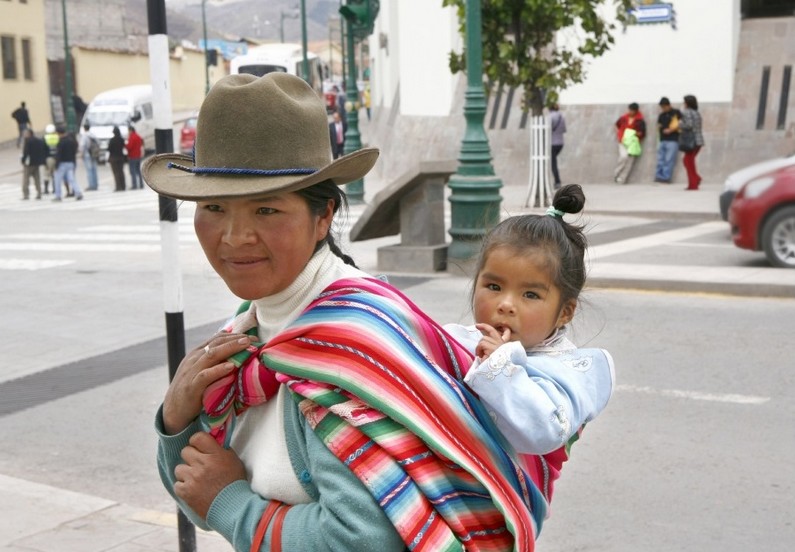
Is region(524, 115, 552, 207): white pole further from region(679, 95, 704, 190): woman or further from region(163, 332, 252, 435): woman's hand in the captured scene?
region(163, 332, 252, 435): woman's hand


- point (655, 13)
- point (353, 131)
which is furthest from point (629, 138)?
point (353, 131)

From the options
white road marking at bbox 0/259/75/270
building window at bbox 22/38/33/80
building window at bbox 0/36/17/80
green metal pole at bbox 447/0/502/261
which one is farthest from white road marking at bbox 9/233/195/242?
building window at bbox 22/38/33/80

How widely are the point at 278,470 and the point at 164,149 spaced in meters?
2.35

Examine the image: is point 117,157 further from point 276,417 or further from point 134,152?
point 276,417

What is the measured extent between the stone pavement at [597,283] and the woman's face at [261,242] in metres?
3.06

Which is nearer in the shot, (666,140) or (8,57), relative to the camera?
(666,140)

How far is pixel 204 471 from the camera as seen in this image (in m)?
2.12

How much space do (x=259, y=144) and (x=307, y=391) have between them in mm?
463

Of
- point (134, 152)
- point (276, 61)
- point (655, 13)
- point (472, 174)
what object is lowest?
point (134, 152)

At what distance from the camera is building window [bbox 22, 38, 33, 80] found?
48394 millimetres

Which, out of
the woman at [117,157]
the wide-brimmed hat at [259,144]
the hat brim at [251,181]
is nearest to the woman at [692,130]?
the woman at [117,157]

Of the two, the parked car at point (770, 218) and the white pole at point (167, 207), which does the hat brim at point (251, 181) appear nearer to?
the white pole at point (167, 207)

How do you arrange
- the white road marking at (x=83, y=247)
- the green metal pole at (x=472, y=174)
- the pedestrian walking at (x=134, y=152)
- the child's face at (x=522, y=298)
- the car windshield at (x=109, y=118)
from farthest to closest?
the car windshield at (x=109, y=118)
the pedestrian walking at (x=134, y=152)
the white road marking at (x=83, y=247)
the green metal pole at (x=472, y=174)
the child's face at (x=522, y=298)

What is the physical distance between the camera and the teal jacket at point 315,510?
1876 mm
